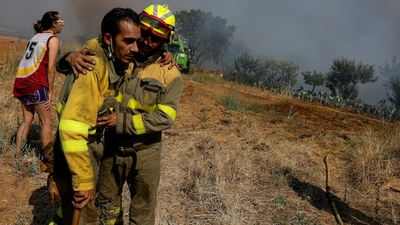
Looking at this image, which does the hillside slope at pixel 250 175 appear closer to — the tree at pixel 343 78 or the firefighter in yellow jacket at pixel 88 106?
the firefighter in yellow jacket at pixel 88 106

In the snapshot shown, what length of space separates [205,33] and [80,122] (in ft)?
165

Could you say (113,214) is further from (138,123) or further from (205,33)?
(205,33)

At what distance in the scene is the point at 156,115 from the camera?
2.70 meters

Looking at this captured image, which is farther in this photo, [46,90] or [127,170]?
[46,90]

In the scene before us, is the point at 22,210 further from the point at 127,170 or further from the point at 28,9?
the point at 28,9

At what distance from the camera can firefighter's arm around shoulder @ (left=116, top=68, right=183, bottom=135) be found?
2.60 m

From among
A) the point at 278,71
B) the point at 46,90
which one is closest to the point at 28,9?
the point at 278,71

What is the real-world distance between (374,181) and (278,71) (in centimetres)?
4388

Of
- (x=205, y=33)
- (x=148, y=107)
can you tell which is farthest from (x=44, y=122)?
(x=205, y=33)

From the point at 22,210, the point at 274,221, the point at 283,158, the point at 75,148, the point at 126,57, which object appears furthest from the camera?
the point at 283,158

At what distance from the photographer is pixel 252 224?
4082 millimetres

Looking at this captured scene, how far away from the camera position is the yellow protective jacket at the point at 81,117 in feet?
7.17

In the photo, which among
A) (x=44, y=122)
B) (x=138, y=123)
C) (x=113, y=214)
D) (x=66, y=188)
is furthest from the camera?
(x=44, y=122)

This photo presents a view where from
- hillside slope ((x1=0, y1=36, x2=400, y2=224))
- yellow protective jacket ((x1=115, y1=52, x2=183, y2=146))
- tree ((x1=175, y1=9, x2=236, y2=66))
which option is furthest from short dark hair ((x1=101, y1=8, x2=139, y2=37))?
tree ((x1=175, y1=9, x2=236, y2=66))
